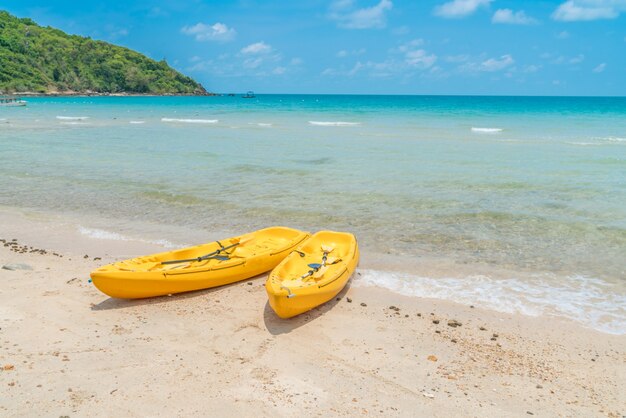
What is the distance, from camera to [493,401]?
513cm

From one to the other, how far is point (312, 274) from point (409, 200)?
700cm

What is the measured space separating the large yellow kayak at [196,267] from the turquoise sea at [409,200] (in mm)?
1694

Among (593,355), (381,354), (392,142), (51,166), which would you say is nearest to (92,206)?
(51,166)

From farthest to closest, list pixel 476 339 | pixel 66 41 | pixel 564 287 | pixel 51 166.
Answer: pixel 66 41 < pixel 51 166 < pixel 564 287 < pixel 476 339

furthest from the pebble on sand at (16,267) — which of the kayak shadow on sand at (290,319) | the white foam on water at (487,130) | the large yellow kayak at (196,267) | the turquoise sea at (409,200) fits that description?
the white foam on water at (487,130)

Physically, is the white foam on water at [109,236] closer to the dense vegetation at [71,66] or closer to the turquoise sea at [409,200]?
the turquoise sea at [409,200]

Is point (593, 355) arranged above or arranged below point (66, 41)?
below

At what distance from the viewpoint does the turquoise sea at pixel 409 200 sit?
28.2ft

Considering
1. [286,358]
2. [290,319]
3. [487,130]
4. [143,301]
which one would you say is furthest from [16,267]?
[487,130]

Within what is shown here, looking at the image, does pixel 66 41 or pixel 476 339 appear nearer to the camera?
pixel 476 339

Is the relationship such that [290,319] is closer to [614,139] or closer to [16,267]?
[16,267]

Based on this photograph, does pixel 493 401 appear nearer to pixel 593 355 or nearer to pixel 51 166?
pixel 593 355

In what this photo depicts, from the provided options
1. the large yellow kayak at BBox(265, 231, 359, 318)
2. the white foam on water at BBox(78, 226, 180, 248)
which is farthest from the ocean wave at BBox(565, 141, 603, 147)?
the white foam on water at BBox(78, 226, 180, 248)

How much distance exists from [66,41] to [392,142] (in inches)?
6545
